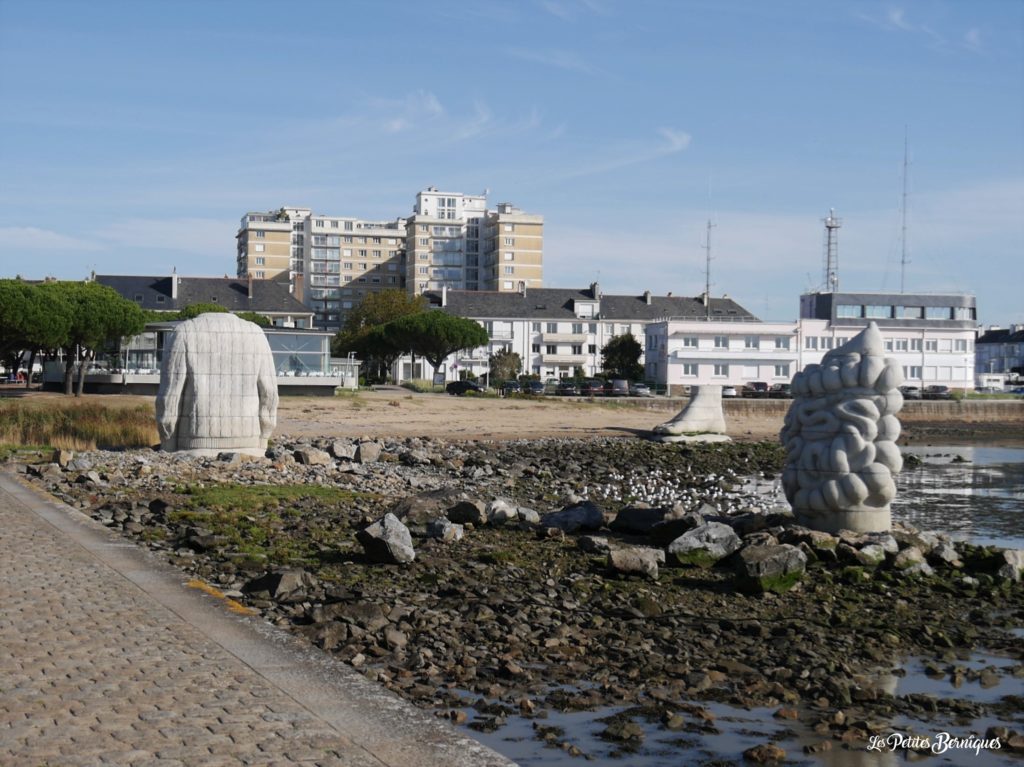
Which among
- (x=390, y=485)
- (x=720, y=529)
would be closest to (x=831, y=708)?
(x=720, y=529)

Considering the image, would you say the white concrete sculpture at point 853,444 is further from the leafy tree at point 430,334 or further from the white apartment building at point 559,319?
the white apartment building at point 559,319

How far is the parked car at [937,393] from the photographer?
8804 cm

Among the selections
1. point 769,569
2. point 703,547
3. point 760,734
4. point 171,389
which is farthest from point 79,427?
point 760,734

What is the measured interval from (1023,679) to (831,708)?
8.08 feet

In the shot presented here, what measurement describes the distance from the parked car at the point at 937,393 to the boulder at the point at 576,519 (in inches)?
2937

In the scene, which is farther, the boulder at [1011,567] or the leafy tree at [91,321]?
the leafy tree at [91,321]

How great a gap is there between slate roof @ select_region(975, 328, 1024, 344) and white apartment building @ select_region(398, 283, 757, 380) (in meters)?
55.3

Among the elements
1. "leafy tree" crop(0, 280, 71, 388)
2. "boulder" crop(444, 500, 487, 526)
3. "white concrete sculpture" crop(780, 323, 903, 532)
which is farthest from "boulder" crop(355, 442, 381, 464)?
"leafy tree" crop(0, 280, 71, 388)

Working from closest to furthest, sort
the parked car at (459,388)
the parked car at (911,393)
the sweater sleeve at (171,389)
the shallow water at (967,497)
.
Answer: the shallow water at (967,497) < the sweater sleeve at (171,389) < the parked car at (459,388) < the parked car at (911,393)

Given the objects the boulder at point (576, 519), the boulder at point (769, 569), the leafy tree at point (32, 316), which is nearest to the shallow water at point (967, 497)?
the boulder at point (576, 519)

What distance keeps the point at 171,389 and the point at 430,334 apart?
6889 cm

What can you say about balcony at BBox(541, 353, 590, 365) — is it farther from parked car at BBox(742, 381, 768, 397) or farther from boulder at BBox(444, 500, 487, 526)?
boulder at BBox(444, 500, 487, 526)

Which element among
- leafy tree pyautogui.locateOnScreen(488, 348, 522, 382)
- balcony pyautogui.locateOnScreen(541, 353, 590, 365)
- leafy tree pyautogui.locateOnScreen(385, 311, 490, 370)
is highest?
leafy tree pyautogui.locateOnScreen(385, 311, 490, 370)

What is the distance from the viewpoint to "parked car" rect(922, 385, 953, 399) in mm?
88044
